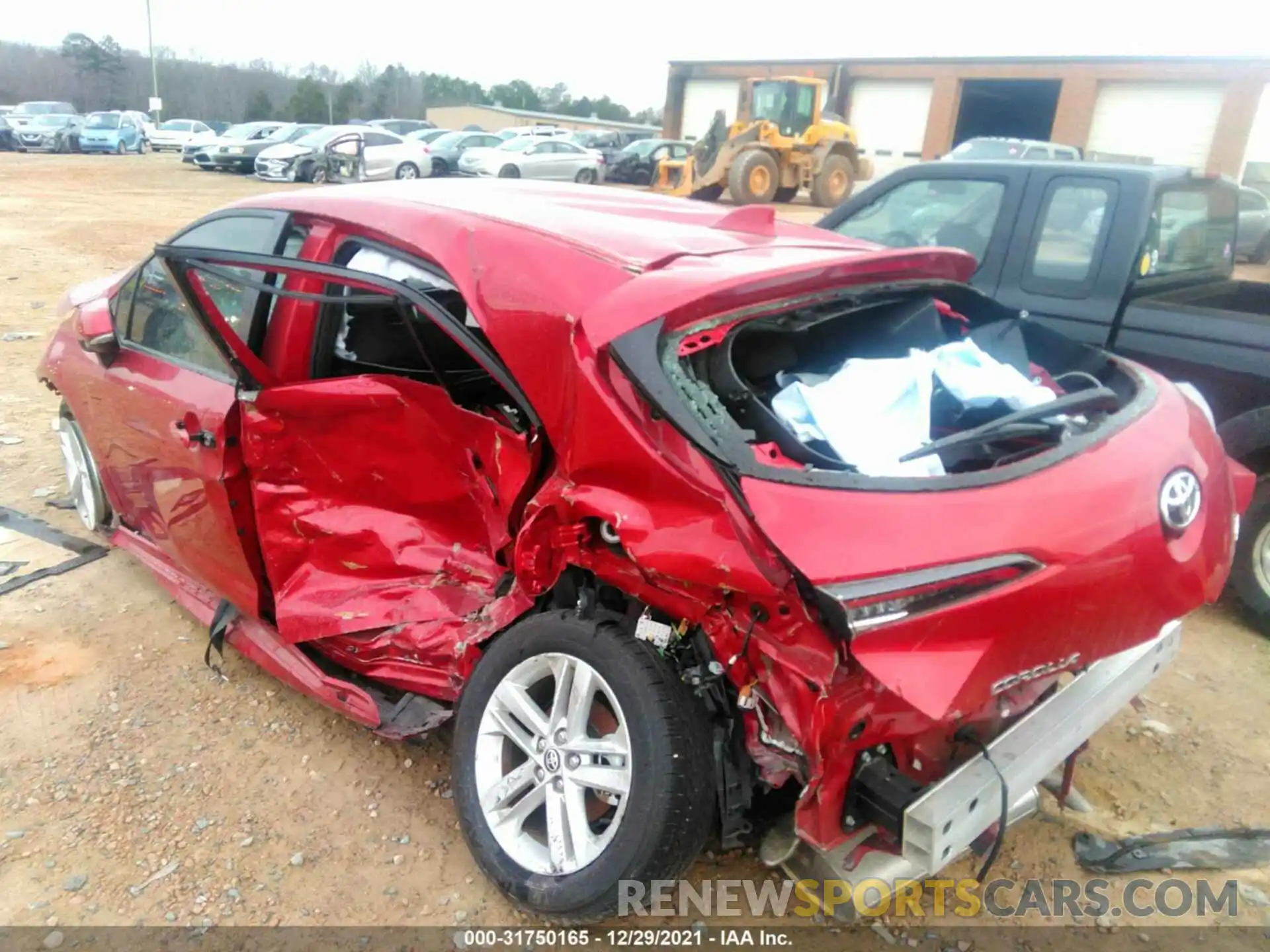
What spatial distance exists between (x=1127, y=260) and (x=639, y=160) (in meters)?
25.5

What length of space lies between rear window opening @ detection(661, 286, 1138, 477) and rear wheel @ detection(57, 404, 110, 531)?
3.20 meters

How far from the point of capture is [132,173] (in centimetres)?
2553

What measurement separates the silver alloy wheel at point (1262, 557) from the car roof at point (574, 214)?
2268mm

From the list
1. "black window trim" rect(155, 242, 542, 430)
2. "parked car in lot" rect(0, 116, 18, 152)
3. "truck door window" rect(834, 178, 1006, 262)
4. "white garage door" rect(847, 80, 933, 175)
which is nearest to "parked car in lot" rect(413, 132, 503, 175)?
"white garage door" rect(847, 80, 933, 175)

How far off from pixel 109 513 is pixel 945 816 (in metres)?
3.93

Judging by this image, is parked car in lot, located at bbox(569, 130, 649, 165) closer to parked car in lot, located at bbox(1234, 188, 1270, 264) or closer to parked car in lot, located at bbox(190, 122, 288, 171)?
parked car in lot, located at bbox(190, 122, 288, 171)

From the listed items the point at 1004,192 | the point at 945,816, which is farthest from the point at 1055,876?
the point at 1004,192

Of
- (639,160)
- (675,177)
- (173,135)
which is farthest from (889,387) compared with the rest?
(173,135)

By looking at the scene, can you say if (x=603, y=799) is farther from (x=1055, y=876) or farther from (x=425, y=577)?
(x=1055, y=876)

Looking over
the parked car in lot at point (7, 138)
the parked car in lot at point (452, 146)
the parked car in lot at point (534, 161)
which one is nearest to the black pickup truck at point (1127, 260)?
the parked car in lot at point (534, 161)

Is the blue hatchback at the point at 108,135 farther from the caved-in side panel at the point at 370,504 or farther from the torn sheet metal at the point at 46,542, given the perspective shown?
the caved-in side panel at the point at 370,504

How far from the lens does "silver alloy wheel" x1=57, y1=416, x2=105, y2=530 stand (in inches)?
166

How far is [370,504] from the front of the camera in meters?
3.12

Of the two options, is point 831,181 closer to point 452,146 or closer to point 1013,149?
point 1013,149
